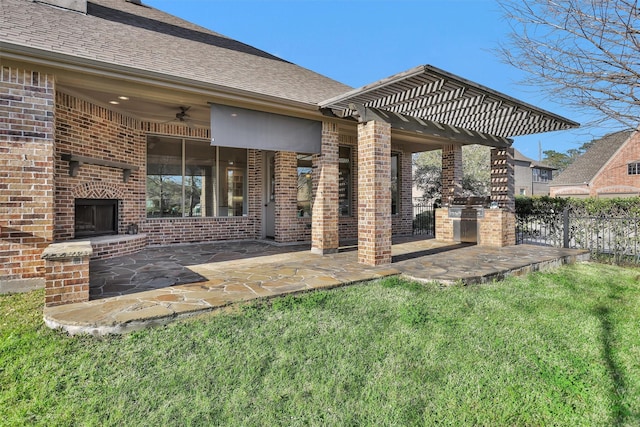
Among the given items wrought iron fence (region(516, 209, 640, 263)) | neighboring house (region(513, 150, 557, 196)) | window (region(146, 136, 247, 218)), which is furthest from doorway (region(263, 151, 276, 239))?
neighboring house (region(513, 150, 557, 196))

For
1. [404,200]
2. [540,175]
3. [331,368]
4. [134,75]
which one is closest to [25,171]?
[134,75]

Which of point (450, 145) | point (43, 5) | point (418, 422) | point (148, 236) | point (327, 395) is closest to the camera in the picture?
point (418, 422)

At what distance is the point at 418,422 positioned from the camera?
81.9 inches

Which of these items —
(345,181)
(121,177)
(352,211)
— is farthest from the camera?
(345,181)

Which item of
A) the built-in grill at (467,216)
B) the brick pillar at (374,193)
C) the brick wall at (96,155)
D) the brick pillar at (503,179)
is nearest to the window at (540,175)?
the brick pillar at (503,179)

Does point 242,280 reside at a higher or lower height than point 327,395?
higher

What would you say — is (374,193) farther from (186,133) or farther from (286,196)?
(186,133)

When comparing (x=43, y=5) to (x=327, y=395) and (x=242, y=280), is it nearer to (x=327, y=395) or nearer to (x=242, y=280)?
(x=242, y=280)

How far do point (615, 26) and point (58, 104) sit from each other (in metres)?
8.12

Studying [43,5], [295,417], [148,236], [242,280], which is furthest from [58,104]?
[295,417]

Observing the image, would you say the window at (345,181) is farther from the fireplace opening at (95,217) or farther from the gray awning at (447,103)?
the fireplace opening at (95,217)

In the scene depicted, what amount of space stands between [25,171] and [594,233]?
11.4m

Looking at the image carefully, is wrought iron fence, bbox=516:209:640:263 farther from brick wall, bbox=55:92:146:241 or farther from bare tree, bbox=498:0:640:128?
brick wall, bbox=55:92:146:241

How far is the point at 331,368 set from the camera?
2570 millimetres
